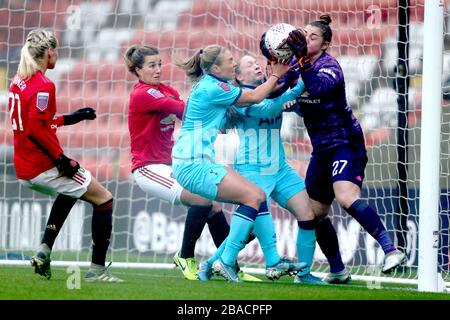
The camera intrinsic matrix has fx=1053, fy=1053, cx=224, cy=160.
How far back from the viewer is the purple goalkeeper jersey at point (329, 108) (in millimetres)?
7594

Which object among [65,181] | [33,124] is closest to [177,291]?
[65,181]

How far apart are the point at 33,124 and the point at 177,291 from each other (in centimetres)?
162

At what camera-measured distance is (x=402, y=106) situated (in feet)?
30.8

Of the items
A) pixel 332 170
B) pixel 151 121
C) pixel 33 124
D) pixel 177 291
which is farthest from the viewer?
pixel 151 121

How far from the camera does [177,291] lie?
22.4 feet

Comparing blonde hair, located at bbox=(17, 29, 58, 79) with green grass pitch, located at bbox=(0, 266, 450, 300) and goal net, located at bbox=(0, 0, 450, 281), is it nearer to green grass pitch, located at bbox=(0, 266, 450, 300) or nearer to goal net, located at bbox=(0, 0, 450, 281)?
green grass pitch, located at bbox=(0, 266, 450, 300)

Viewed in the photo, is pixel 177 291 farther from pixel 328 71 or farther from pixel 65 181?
pixel 328 71

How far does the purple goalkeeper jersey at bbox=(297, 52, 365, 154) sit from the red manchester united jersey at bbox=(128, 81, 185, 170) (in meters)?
1.22

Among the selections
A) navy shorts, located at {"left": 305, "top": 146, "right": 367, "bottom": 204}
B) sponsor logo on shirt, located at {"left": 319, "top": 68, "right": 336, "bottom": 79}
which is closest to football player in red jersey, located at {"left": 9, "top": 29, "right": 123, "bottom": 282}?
navy shorts, located at {"left": 305, "top": 146, "right": 367, "bottom": 204}
